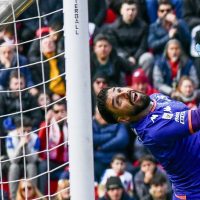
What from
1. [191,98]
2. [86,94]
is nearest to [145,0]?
[191,98]

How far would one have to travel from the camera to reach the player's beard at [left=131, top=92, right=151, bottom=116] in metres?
5.65

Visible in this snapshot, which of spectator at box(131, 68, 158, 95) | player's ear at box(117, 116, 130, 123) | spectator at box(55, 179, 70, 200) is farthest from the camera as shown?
spectator at box(131, 68, 158, 95)

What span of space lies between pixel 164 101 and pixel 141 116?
0.74 ft

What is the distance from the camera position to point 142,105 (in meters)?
5.68

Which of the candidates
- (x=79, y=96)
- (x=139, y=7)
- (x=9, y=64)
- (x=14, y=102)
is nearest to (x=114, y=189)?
(x=14, y=102)

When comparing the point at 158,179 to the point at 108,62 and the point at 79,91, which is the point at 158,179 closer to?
the point at 108,62

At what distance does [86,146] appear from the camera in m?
6.18

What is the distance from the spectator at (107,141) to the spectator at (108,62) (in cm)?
60

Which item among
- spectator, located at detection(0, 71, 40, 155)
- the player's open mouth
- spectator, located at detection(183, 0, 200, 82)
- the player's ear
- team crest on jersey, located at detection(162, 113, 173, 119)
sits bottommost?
spectator, located at detection(0, 71, 40, 155)

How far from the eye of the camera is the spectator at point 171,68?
1053 cm

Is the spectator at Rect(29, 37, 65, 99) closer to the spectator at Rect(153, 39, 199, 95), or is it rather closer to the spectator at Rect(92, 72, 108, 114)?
the spectator at Rect(92, 72, 108, 114)

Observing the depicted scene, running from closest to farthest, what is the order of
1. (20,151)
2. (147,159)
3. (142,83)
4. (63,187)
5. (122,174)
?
(63,187) < (147,159) < (122,174) < (20,151) < (142,83)

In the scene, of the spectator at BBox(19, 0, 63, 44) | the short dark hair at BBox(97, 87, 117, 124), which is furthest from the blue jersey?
A: the spectator at BBox(19, 0, 63, 44)

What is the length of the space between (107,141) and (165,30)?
5.11ft
